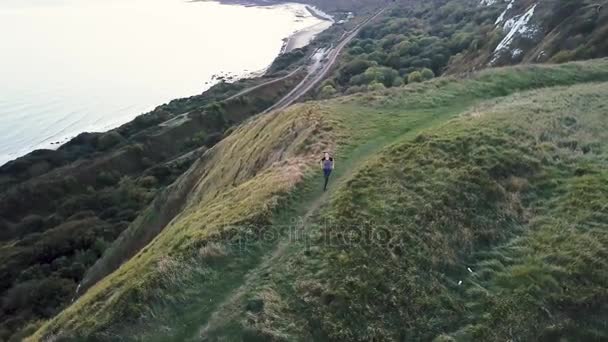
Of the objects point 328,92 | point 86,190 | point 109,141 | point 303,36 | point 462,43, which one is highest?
point 303,36

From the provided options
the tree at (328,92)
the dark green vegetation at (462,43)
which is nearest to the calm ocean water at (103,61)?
the dark green vegetation at (462,43)

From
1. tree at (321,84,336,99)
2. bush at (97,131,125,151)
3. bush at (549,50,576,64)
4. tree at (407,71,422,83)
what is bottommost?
bush at (549,50,576,64)

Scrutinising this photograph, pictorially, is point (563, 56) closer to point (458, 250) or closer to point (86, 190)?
point (458, 250)

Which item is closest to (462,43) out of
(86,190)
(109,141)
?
(109,141)

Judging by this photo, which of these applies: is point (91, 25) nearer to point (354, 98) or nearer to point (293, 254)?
point (354, 98)

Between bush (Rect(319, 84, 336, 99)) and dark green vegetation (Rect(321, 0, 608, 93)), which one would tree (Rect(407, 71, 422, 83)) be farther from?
bush (Rect(319, 84, 336, 99))

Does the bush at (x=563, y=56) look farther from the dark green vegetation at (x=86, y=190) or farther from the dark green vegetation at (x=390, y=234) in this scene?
the dark green vegetation at (x=86, y=190)

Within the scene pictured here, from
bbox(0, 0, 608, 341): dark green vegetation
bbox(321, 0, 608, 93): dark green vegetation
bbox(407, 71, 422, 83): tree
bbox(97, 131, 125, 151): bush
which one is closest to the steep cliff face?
bbox(321, 0, 608, 93): dark green vegetation
